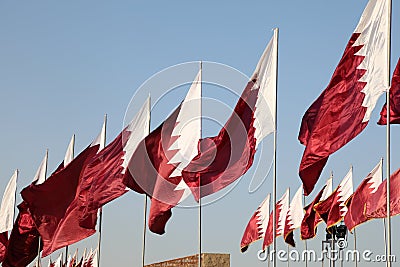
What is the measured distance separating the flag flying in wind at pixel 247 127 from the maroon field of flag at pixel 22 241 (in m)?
12.1

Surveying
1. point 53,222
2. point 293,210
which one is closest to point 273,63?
point 53,222

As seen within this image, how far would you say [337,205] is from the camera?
1213 inches

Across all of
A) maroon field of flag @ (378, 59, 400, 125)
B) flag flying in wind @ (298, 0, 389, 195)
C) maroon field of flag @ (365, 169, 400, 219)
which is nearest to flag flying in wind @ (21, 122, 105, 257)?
maroon field of flag @ (365, 169, 400, 219)

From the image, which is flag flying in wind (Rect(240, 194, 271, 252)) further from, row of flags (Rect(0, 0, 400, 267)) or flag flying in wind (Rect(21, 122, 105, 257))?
flag flying in wind (Rect(21, 122, 105, 257))

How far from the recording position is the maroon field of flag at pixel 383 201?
2326 cm

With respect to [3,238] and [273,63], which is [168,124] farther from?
[3,238]

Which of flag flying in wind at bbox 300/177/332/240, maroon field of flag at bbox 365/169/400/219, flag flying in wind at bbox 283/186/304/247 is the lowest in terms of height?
maroon field of flag at bbox 365/169/400/219

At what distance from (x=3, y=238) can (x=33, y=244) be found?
17.8 feet

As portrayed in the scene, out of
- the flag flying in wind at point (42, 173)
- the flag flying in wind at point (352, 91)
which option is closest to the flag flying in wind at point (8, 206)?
the flag flying in wind at point (42, 173)

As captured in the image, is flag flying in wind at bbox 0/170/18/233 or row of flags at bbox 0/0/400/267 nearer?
row of flags at bbox 0/0/400/267

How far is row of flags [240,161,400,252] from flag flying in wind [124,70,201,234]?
2.91 m

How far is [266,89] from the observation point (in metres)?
19.1

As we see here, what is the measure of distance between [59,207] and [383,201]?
972cm

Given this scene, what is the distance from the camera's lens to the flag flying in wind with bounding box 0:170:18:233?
36.4 meters
